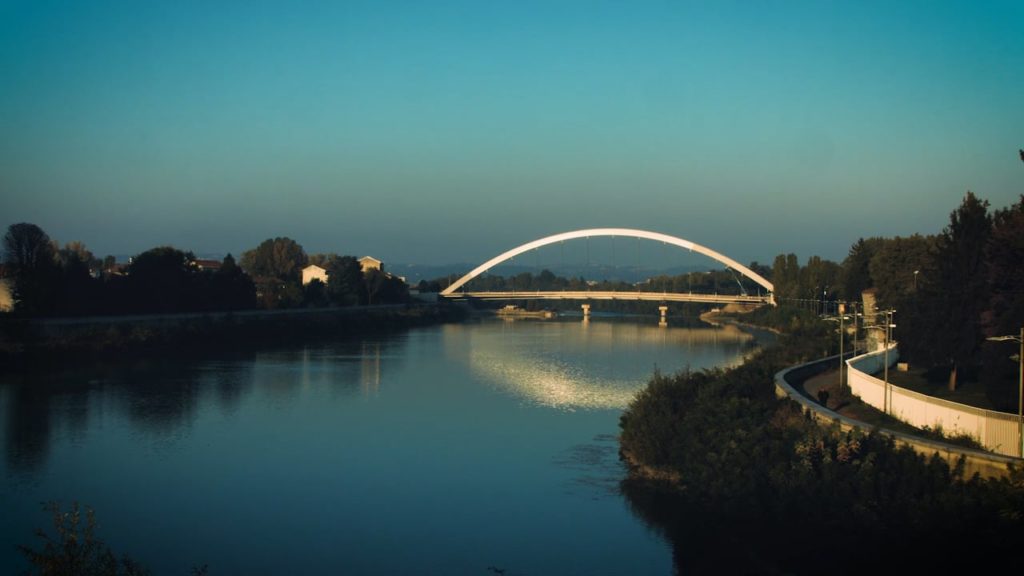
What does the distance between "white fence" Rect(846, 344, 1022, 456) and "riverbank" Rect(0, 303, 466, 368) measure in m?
17.8

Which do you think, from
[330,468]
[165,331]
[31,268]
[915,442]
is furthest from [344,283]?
[915,442]

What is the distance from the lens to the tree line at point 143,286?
83.1ft

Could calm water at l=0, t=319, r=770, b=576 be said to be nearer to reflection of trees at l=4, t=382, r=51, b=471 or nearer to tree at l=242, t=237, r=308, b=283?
reflection of trees at l=4, t=382, r=51, b=471

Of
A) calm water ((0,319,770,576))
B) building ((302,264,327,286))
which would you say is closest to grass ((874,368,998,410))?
calm water ((0,319,770,576))

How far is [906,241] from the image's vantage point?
28312 mm

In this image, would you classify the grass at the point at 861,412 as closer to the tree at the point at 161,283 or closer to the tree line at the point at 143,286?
the tree line at the point at 143,286

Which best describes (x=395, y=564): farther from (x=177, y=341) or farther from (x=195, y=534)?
(x=177, y=341)

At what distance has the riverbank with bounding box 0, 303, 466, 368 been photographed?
2206cm

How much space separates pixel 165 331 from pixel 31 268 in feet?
12.8

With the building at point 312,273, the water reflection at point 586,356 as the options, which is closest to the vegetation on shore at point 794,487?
the water reflection at point 586,356

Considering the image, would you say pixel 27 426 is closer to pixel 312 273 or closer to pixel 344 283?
pixel 344 283

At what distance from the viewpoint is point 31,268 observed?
25.5 m

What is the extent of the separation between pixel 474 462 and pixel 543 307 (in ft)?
185

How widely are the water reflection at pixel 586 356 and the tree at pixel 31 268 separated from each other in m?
11.4
